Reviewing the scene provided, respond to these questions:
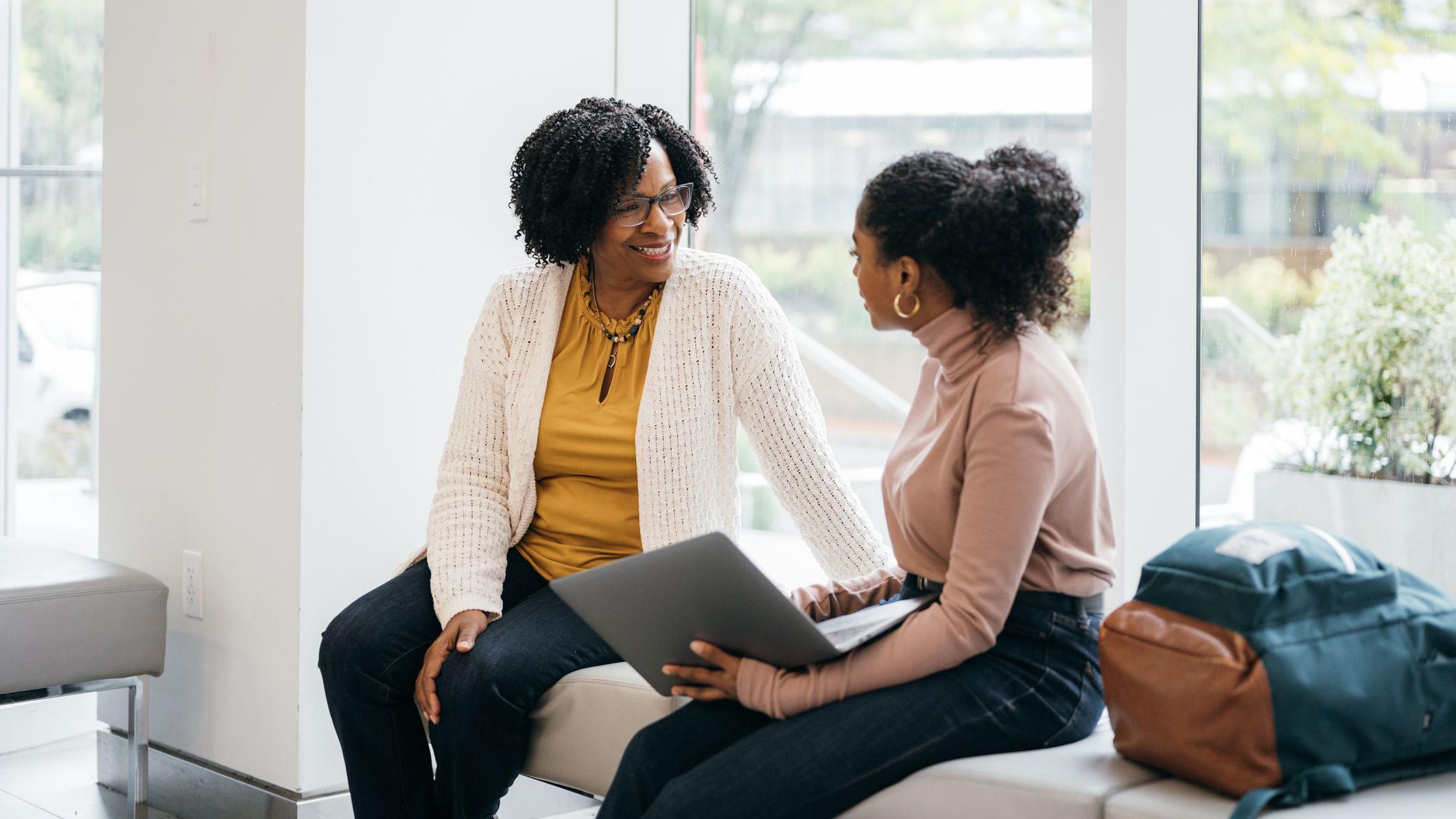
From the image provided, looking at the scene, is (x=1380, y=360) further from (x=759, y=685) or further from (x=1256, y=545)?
(x=759, y=685)

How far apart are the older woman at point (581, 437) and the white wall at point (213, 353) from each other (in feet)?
1.41

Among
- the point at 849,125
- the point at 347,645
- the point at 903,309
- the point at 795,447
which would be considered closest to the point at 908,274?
the point at 903,309

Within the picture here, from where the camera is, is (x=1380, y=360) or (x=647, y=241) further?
(x=647, y=241)

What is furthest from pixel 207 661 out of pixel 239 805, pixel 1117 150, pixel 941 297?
pixel 1117 150

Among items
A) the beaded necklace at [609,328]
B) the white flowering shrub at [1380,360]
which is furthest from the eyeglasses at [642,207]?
the white flowering shrub at [1380,360]

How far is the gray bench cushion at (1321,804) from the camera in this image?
124cm

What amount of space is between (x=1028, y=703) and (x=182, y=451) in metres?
1.77

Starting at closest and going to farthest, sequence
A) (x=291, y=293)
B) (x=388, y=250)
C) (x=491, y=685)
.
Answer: (x=491, y=685) → (x=291, y=293) → (x=388, y=250)

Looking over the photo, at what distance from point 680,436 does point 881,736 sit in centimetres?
70

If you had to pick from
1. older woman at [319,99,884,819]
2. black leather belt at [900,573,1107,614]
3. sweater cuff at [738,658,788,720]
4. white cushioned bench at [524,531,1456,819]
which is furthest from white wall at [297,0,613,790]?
black leather belt at [900,573,1107,614]

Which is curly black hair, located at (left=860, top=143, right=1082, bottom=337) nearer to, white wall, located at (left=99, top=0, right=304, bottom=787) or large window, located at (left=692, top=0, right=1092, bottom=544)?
large window, located at (left=692, top=0, right=1092, bottom=544)

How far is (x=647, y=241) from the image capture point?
6.76ft

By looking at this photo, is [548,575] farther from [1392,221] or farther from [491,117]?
[1392,221]

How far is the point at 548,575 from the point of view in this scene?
2.10 metres
